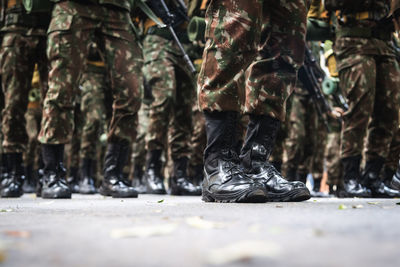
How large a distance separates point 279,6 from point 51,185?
5.85 ft

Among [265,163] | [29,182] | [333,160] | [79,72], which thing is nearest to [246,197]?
[265,163]

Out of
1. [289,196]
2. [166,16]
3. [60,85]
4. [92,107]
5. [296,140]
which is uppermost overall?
[166,16]

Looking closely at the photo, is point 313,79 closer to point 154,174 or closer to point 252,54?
point 154,174

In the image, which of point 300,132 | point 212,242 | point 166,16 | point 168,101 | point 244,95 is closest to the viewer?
point 212,242

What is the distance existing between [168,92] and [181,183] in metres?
0.85

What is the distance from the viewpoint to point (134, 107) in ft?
10.8

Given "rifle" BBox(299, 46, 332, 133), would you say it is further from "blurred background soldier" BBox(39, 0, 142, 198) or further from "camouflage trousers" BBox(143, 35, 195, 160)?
"blurred background soldier" BBox(39, 0, 142, 198)

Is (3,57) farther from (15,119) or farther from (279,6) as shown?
(279,6)

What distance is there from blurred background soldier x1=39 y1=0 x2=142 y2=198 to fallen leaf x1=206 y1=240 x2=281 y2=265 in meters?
2.42

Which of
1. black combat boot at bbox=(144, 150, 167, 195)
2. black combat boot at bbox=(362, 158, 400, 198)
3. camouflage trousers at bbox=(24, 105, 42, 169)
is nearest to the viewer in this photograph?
black combat boot at bbox=(362, 158, 400, 198)

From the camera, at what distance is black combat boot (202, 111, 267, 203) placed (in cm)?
205

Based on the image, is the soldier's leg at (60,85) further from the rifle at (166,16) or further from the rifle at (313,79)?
the rifle at (313,79)

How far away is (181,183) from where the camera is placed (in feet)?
14.4

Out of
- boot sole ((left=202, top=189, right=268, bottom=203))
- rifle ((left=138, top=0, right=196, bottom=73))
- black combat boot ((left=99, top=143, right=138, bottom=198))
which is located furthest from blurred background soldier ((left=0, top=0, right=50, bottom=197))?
boot sole ((left=202, top=189, right=268, bottom=203))
